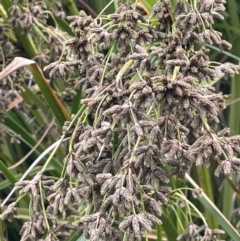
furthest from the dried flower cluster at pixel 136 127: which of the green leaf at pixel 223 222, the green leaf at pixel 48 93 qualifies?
the green leaf at pixel 223 222

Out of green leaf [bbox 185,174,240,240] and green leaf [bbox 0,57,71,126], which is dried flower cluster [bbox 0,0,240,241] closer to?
green leaf [bbox 0,57,71,126]

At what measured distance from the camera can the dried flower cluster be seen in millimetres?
745

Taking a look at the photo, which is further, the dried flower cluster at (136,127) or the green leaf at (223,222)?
the green leaf at (223,222)

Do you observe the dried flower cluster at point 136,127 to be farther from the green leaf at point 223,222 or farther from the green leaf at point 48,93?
the green leaf at point 223,222

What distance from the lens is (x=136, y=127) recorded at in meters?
0.75

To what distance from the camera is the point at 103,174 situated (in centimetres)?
77

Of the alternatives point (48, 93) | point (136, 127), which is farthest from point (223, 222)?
point (136, 127)

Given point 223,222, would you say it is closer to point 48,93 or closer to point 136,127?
point 48,93

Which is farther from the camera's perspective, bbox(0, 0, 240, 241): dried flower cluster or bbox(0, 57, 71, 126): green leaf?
bbox(0, 57, 71, 126): green leaf

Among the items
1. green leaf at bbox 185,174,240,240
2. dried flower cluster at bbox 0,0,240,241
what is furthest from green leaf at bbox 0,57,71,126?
green leaf at bbox 185,174,240,240

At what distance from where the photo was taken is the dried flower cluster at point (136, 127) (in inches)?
29.3

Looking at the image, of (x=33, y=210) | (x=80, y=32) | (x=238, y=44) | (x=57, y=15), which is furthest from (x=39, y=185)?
(x=238, y=44)

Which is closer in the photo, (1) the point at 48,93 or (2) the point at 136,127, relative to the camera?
(2) the point at 136,127

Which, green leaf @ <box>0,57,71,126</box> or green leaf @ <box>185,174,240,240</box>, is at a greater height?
green leaf @ <box>0,57,71,126</box>
